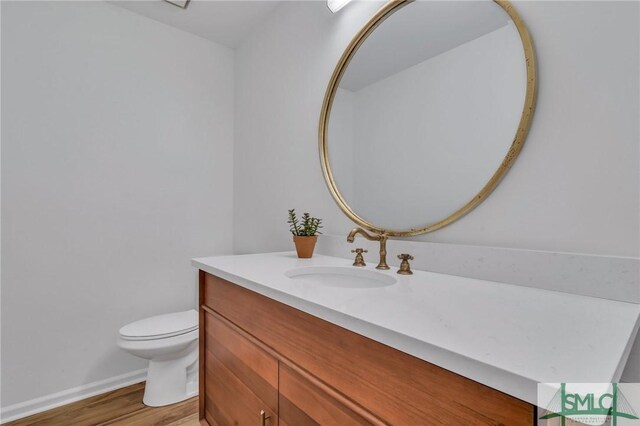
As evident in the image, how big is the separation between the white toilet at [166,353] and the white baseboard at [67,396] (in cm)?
30

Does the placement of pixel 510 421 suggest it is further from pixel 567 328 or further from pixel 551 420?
pixel 567 328

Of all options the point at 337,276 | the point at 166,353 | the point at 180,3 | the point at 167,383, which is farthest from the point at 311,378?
the point at 180,3

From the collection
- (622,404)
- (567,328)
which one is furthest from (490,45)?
(622,404)

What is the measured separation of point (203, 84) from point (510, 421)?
259 cm

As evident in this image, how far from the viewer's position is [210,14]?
204 cm

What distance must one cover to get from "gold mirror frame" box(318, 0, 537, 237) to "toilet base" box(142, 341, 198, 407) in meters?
1.32

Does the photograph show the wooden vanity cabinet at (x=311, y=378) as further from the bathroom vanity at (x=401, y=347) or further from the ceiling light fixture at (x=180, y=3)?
the ceiling light fixture at (x=180, y=3)

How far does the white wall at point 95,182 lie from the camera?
1687mm

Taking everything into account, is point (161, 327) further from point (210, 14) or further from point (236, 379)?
point (210, 14)

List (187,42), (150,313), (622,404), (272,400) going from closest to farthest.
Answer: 1. (622,404)
2. (272,400)
3. (150,313)
4. (187,42)

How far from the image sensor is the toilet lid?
1626 millimetres

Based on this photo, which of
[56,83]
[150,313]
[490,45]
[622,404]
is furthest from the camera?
[150,313]

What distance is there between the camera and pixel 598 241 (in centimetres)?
77

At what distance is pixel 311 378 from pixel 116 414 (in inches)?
63.4
